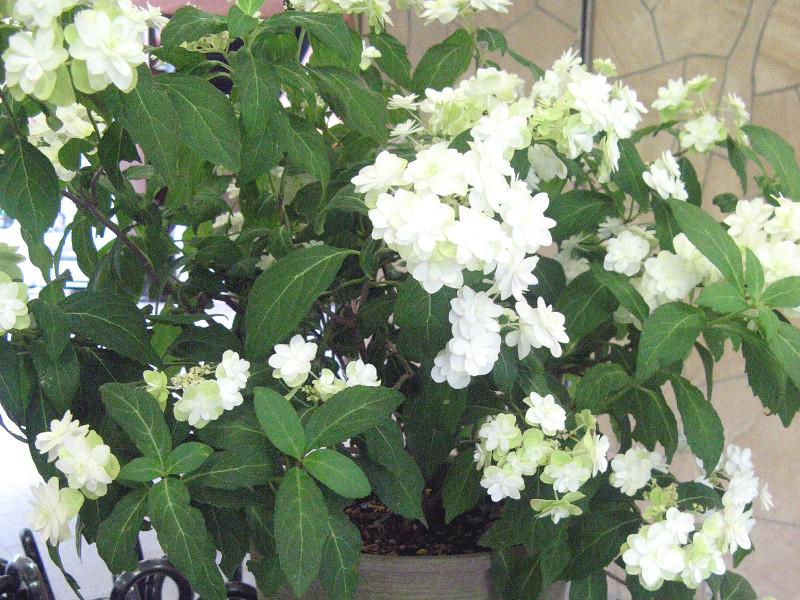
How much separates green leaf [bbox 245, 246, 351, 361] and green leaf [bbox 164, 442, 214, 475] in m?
0.11

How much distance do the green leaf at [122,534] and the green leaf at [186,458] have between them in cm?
4

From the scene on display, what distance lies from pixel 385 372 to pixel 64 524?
36cm

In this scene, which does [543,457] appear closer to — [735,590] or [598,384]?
[598,384]

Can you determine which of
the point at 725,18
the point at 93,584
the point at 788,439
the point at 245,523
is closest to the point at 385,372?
the point at 245,523

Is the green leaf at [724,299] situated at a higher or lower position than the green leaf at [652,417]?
higher

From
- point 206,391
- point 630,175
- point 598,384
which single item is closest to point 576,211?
point 630,175

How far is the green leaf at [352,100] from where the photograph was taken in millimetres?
659

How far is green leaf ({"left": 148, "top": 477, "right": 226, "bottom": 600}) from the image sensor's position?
521 millimetres

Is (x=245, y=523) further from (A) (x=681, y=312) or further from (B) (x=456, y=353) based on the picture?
(A) (x=681, y=312)

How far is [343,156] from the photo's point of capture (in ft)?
2.75

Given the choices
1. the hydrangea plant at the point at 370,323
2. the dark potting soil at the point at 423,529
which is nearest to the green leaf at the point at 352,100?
the hydrangea plant at the point at 370,323

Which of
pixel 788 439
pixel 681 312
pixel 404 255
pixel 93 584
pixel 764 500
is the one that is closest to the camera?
pixel 404 255

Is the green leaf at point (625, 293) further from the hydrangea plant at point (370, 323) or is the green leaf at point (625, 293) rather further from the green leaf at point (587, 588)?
the green leaf at point (587, 588)

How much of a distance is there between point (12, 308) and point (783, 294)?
0.61m
